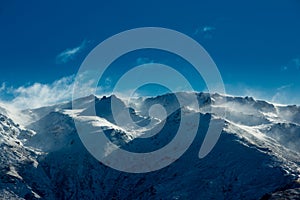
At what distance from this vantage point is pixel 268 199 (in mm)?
137750

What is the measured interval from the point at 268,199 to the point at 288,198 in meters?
7.00

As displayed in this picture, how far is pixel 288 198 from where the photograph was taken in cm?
13275
